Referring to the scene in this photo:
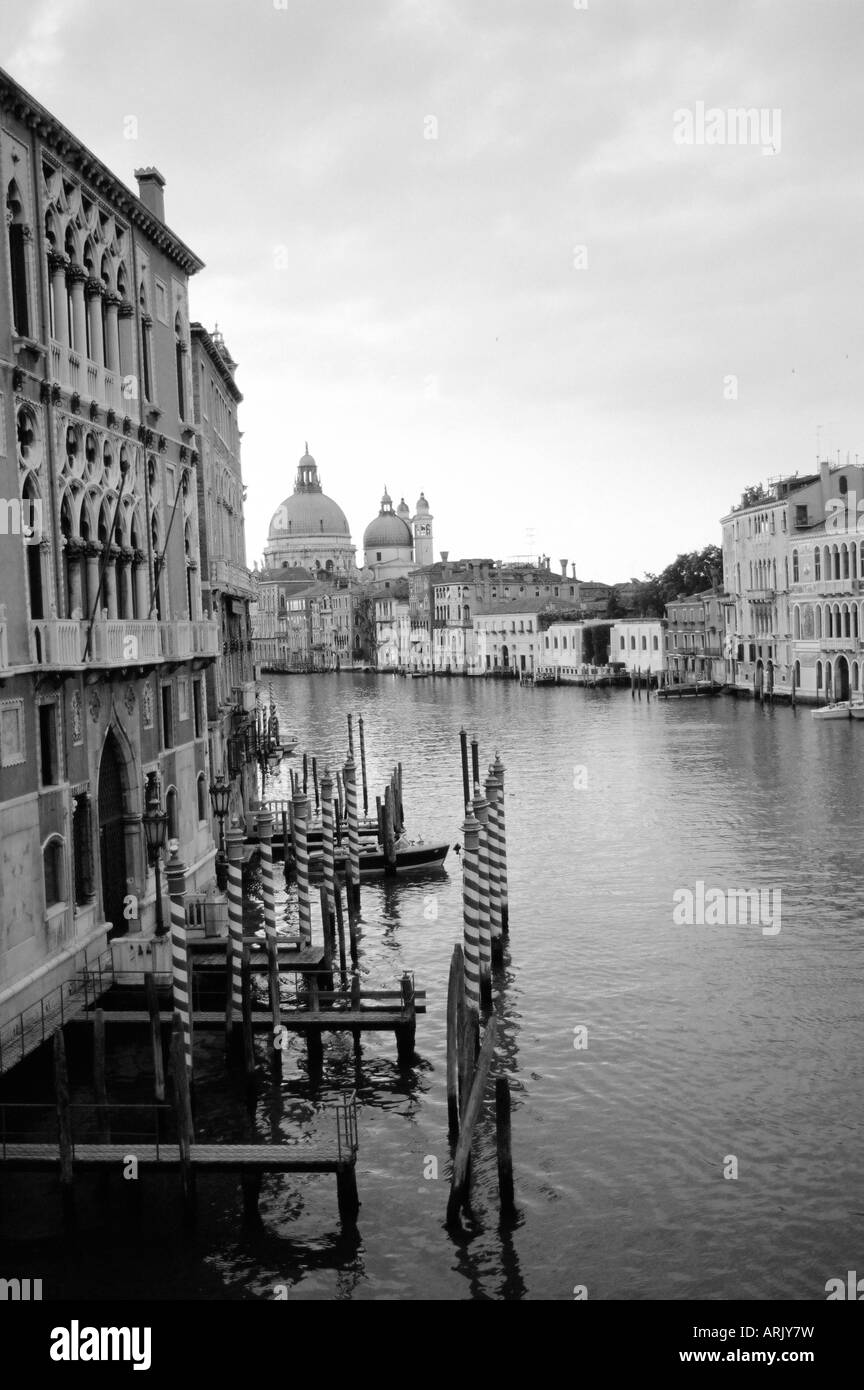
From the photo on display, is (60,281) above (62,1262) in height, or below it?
above

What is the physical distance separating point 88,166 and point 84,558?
10.8ft

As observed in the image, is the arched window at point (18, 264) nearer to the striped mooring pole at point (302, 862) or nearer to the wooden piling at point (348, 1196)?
the striped mooring pole at point (302, 862)

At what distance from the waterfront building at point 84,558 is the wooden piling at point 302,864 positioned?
1144 millimetres

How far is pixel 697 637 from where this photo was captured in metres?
66.2

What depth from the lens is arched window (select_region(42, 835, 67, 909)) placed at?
38.0 ft

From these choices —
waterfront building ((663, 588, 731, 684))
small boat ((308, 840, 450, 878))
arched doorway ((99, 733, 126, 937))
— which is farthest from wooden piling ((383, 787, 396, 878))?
waterfront building ((663, 588, 731, 684))

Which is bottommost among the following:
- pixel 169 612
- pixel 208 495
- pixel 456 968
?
pixel 456 968

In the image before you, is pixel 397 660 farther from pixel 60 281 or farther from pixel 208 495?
pixel 60 281

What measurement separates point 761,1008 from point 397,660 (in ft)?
297

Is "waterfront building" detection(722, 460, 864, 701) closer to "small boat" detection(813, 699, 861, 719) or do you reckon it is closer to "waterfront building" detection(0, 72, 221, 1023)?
"small boat" detection(813, 699, 861, 719)

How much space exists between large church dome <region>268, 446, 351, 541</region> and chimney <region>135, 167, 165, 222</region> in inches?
4628

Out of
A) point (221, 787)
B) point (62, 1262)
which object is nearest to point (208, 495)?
point (221, 787)

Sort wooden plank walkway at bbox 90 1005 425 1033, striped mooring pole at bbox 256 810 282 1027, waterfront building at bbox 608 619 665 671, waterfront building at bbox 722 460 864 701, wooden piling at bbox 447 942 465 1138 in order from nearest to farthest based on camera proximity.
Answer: wooden piling at bbox 447 942 465 1138, striped mooring pole at bbox 256 810 282 1027, wooden plank walkway at bbox 90 1005 425 1033, waterfront building at bbox 722 460 864 701, waterfront building at bbox 608 619 665 671

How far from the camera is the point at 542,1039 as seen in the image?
12.8m
